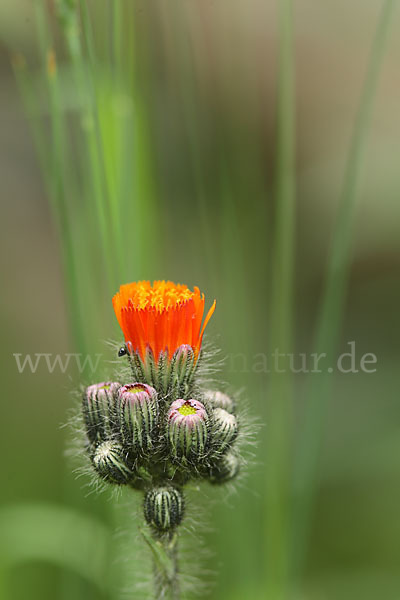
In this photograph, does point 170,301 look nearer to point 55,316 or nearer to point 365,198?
point 365,198

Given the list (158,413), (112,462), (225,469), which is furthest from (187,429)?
(225,469)

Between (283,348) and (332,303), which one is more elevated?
(332,303)

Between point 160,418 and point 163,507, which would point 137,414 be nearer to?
point 160,418

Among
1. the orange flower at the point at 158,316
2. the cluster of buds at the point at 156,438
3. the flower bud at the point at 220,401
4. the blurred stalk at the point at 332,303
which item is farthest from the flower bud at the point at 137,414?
the blurred stalk at the point at 332,303

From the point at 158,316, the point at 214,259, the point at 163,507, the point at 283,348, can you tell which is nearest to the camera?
the point at 158,316

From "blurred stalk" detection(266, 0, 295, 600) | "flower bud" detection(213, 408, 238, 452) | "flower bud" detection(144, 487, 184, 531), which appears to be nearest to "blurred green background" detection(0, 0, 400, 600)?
"blurred stalk" detection(266, 0, 295, 600)

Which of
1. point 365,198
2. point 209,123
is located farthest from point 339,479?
point 209,123

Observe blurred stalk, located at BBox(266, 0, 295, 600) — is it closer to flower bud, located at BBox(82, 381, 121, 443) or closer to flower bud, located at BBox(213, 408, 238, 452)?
flower bud, located at BBox(213, 408, 238, 452)
